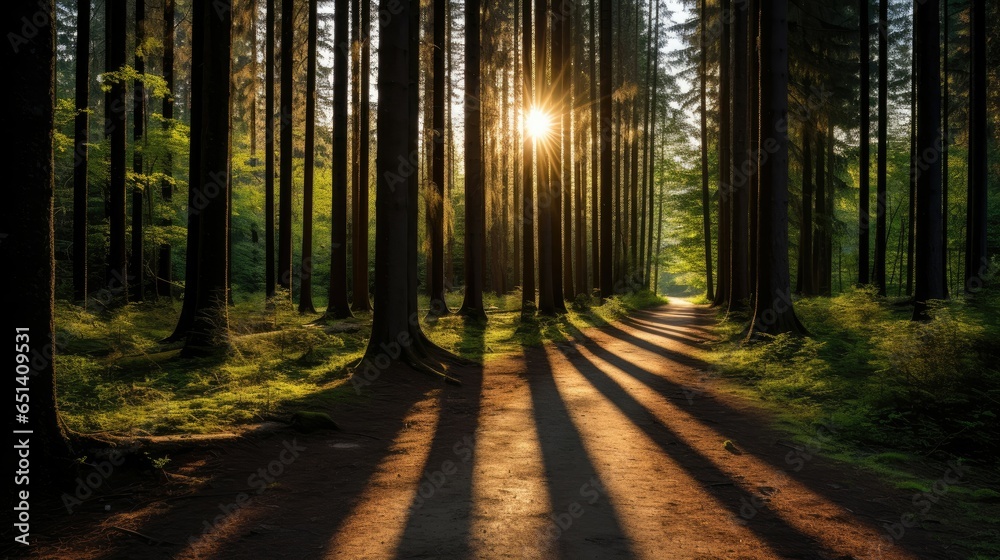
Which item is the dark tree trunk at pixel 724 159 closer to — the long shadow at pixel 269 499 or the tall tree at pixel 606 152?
the tall tree at pixel 606 152

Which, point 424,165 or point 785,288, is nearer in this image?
point 785,288

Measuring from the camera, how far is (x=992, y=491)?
468 centimetres

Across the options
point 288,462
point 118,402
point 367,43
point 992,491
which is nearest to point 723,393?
point 992,491

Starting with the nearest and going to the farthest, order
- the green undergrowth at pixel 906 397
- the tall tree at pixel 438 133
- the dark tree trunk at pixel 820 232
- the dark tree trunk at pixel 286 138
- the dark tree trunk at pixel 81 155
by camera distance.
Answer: the green undergrowth at pixel 906 397 < the dark tree trunk at pixel 81 155 < the tall tree at pixel 438 133 < the dark tree trunk at pixel 286 138 < the dark tree trunk at pixel 820 232

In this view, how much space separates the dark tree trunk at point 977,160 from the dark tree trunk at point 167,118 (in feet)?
71.9

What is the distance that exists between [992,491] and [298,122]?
19.6m

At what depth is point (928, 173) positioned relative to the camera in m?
11.3

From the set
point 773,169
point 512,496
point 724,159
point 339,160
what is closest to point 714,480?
point 512,496

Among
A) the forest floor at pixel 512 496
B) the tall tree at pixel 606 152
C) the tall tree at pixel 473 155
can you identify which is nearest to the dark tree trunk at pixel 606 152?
the tall tree at pixel 606 152

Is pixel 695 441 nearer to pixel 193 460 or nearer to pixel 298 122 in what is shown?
pixel 193 460

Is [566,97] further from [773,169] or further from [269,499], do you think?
[269,499]

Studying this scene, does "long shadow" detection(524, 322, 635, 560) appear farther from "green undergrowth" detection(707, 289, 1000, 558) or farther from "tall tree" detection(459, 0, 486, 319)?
"tall tree" detection(459, 0, 486, 319)

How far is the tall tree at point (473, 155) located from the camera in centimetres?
1630

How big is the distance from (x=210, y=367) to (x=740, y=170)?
53.4ft
